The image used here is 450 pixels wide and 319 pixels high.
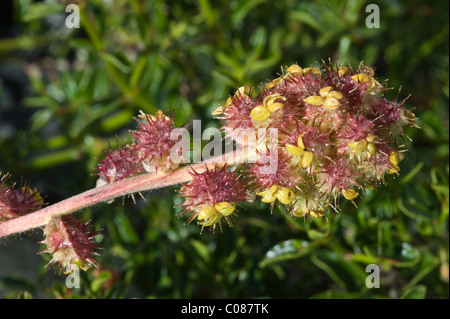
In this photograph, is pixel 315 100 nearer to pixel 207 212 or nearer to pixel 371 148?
pixel 371 148

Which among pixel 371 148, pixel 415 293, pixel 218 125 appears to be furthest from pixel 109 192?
pixel 415 293

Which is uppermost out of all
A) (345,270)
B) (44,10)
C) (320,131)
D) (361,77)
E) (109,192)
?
(44,10)

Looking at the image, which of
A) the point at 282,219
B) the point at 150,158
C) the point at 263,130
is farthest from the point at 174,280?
the point at 263,130

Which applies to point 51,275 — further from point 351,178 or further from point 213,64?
point 351,178

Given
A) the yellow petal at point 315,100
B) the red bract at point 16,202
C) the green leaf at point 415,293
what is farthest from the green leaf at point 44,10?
the green leaf at point 415,293
